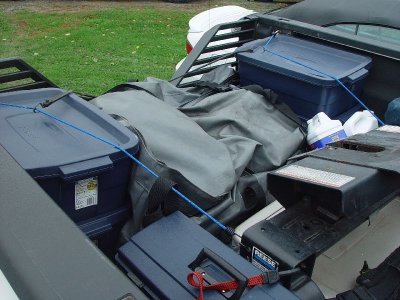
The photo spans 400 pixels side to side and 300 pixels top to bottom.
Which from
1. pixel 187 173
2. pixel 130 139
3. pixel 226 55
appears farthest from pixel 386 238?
pixel 226 55

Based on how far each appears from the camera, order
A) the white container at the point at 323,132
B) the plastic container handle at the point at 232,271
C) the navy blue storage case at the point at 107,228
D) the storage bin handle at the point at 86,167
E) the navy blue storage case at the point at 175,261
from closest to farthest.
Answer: the plastic container handle at the point at 232,271
the navy blue storage case at the point at 175,261
the storage bin handle at the point at 86,167
the navy blue storage case at the point at 107,228
the white container at the point at 323,132

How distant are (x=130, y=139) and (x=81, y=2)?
8.33 meters

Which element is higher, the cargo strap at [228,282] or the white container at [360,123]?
the cargo strap at [228,282]

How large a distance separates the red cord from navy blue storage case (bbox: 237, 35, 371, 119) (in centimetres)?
125

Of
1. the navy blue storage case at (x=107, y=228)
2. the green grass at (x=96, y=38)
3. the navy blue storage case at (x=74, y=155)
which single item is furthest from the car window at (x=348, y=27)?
the green grass at (x=96, y=38)

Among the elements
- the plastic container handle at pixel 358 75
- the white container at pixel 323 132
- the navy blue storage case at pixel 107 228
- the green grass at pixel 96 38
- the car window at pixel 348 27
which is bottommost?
the green grass at pixel 96 38

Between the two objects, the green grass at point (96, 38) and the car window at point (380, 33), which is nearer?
the car window at point (380, 33)

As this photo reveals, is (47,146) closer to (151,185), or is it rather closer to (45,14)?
(151,185)

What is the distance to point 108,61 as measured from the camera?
609 cm

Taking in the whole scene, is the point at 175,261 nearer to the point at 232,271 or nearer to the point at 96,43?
the point at 232,271

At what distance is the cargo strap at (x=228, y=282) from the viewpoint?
1.19 m

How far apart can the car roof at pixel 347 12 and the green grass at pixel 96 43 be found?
2344 mm

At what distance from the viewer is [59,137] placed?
167 centimetres

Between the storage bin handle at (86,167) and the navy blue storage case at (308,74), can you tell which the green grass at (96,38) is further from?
the storage bin handle at (86,167)
